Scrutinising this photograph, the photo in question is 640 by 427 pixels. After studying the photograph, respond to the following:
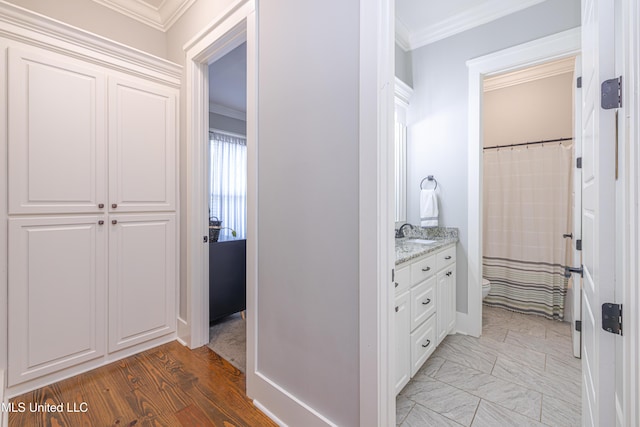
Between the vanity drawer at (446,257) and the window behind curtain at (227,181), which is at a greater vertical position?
the window behind curtain at (227,181)

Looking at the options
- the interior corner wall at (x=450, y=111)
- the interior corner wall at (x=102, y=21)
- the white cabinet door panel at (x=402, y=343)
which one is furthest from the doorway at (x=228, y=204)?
the interior corner wall at (x=450, y=111)

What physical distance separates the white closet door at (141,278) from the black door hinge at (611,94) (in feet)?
8.32

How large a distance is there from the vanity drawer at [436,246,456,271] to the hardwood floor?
154cm

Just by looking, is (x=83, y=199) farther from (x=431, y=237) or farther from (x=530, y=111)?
(x=530, y=111)

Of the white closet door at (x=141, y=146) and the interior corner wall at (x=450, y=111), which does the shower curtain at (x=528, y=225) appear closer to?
the interior corner wall at (x=450, y=111)

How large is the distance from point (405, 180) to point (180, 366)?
2.50m

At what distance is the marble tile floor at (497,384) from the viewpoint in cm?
148

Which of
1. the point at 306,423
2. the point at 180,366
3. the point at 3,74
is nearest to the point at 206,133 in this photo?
the point at 3,74

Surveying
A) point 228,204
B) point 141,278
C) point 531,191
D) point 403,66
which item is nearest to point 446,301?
point 531,191

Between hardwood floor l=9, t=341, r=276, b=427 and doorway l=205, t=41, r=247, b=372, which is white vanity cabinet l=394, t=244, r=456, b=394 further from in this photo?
doorway l=205, t=41, r=247, b=372

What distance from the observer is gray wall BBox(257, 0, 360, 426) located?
118cm

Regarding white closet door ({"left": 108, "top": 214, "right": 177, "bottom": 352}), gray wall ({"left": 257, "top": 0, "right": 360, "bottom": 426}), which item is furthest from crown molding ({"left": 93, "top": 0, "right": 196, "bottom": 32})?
white closet door ({"left": 108, "top": 214, "right": 177, "bottom": 352})

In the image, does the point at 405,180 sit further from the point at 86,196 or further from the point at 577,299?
the point at 86,196

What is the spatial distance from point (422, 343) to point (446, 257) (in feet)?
2.50
